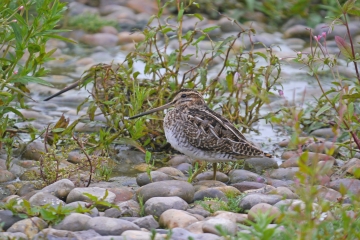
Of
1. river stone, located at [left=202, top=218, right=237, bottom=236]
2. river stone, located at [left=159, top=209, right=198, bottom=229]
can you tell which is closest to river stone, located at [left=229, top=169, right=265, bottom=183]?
river stone, located at [left=159, top=209, right=198, bottom=229]

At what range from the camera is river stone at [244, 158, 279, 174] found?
22.7ft

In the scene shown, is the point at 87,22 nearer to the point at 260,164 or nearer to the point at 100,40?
the point at 100,40

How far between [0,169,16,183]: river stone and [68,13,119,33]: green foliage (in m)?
6.05

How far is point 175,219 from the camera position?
4.87 meters

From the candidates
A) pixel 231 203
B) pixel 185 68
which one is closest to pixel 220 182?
pixel 231 203

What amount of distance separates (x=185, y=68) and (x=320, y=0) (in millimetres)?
3623

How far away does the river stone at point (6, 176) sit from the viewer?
616 centimetres

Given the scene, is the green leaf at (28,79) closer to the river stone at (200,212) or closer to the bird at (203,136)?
the bird at (203,136)

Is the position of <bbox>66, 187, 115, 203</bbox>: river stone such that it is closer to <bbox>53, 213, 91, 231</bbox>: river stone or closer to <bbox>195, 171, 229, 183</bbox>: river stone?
<bbox>53, 213, 91, 231</bbox>: river stone

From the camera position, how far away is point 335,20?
5.82 m

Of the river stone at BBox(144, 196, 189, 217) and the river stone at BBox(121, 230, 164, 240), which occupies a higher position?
the river stone at BBox(144, 196, 189, 217)

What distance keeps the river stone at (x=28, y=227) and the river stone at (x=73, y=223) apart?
0.39 ft

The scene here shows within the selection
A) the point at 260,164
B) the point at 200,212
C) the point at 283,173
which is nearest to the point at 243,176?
the point at 283,173

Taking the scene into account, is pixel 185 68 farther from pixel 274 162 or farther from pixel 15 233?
pixel 15 233
